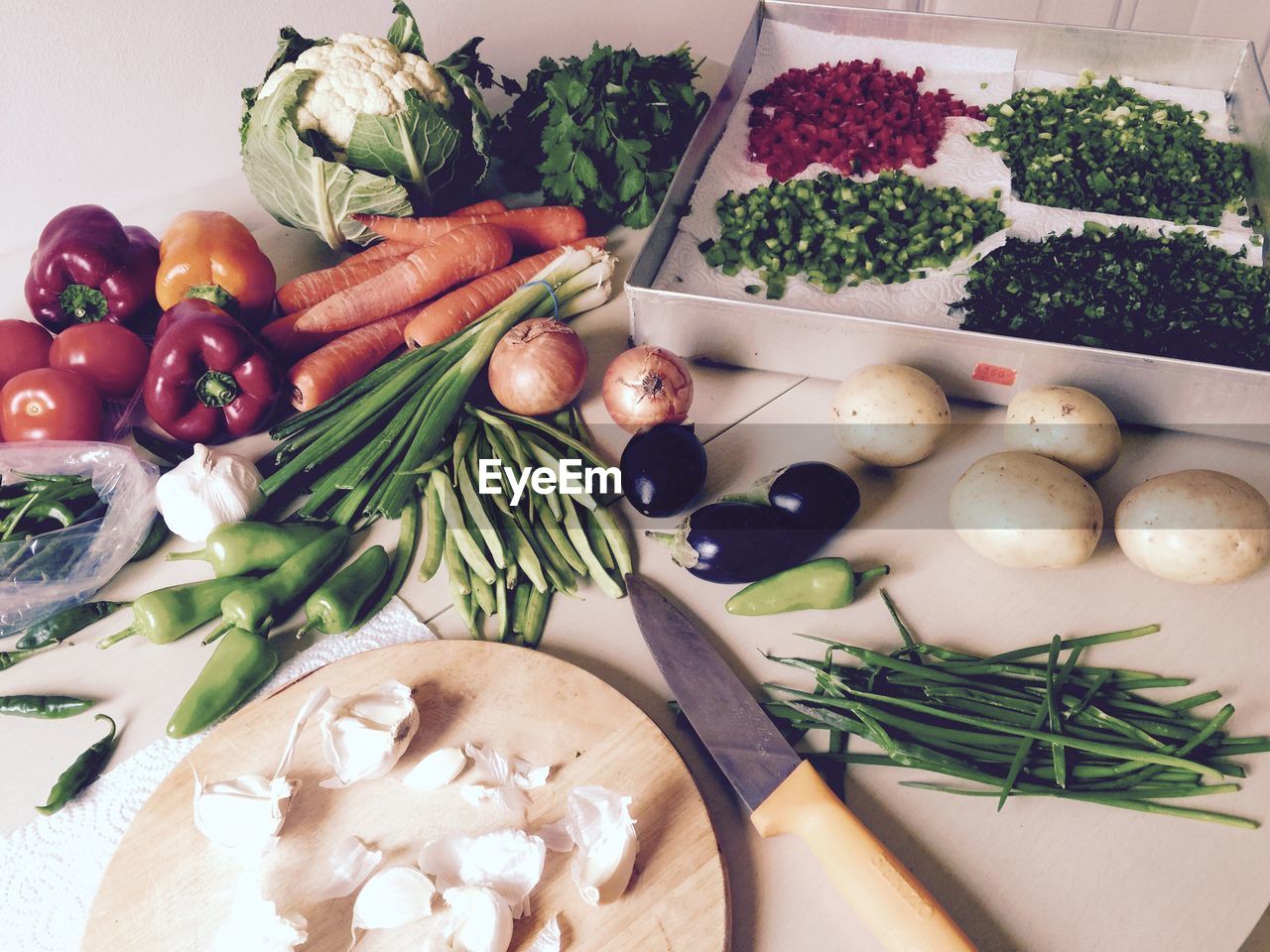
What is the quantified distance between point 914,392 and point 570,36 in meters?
1.39

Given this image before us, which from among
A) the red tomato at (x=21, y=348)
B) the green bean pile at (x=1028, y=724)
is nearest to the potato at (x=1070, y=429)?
the green bean pile at (x=1028, y=724)

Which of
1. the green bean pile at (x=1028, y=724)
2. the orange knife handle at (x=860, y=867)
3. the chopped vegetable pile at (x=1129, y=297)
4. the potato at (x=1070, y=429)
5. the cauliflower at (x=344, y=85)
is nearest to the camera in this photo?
the orange knife handle at (x=860, y=867)

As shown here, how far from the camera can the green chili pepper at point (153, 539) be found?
114 cm

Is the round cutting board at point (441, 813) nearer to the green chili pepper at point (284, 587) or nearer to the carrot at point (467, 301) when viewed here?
the green chili pepper at point (284, 587)

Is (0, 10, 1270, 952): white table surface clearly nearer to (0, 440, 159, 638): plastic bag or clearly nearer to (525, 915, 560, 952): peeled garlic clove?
(0, 440, 159, 638): plastic bag

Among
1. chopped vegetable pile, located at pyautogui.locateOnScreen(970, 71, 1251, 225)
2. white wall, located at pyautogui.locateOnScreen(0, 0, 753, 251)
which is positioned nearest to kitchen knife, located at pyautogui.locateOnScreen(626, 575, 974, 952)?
chopped vegetable pile, located at pyautogui.locateOnScreen(970, 71, 1251, 225)

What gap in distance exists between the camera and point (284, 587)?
3.44 ft

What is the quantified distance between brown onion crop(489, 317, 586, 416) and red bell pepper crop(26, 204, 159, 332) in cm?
63

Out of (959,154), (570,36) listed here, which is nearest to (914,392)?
(959,154)

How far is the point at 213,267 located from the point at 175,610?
1.94 ft

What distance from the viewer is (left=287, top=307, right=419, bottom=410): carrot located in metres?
1.30

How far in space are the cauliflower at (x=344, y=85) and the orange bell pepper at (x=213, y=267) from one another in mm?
210

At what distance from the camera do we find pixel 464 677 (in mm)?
956

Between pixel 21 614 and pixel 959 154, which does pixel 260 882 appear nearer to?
pixel 21 614
